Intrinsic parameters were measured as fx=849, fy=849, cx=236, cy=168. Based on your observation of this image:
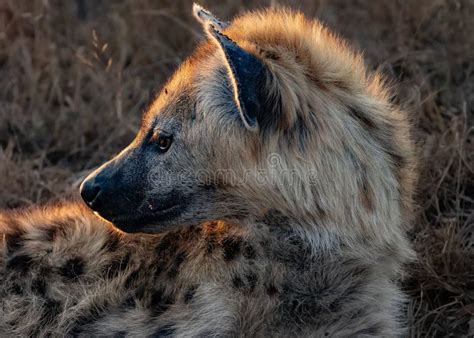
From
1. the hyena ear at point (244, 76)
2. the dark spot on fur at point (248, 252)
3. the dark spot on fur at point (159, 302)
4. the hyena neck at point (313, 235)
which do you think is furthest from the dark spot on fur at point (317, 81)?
the dark spot on fur at point (159, 302)

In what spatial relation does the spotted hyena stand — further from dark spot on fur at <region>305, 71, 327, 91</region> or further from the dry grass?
the dry grass

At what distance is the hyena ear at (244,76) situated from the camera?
1.94 m

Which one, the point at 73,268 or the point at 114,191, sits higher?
the point at 114,191

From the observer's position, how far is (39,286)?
2.21 m

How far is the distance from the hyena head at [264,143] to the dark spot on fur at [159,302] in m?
0.16

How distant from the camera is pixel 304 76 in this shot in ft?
6.81

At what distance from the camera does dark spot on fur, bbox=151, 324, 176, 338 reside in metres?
2.11

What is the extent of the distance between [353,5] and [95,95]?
1367mm

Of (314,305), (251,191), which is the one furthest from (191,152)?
(314,305)

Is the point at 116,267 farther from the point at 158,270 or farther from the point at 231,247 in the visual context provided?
the point at 231,247

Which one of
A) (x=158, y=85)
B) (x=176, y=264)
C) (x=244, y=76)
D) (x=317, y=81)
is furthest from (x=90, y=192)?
(x=158, y=85)

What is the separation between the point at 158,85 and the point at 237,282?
191 cm

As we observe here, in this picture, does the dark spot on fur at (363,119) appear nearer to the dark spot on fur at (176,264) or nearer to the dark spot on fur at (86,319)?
the dark spot on fur at (176,264)

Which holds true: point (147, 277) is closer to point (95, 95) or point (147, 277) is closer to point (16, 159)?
point (16, 159)
